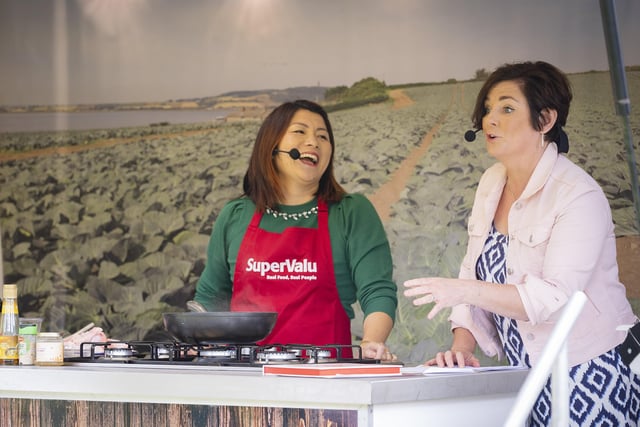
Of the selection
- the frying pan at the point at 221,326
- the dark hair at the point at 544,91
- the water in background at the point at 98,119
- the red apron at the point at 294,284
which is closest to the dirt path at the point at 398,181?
the water in background at the point at 98,119

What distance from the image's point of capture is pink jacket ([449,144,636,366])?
2.54 m

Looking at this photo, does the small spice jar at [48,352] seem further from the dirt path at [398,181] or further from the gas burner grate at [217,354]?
the dirt path at [398,181]

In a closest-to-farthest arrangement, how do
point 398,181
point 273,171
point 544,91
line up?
point 544,91, point 273,171, point 398,181

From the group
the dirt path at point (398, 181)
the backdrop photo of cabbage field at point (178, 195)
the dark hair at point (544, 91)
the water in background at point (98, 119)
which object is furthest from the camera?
the water in background at point (98, 119)

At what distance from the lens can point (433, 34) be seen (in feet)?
16.5

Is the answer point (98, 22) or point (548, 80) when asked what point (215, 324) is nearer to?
point (548, 80)

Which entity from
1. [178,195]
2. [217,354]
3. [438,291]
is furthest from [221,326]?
[178,195]

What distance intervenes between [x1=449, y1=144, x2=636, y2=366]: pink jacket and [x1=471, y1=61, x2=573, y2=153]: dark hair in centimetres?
22

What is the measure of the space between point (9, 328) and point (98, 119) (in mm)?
3177

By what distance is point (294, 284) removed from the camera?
3.47 meters

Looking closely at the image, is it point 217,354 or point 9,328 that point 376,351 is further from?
point 9,328

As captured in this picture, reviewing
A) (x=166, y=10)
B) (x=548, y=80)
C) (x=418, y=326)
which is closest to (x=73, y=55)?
(x=166, y=10)

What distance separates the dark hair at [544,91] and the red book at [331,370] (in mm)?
1220

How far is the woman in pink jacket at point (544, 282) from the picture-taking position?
2.50 meters
